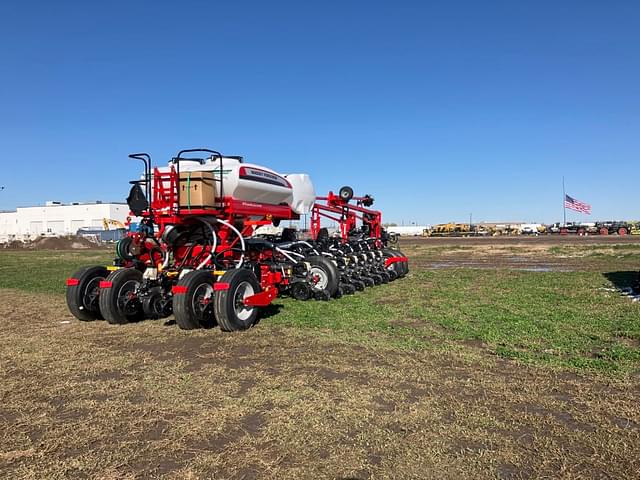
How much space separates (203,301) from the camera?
8055 millimetres

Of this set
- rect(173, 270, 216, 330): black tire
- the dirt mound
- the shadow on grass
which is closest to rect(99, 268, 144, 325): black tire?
rect(173, 270, 216, 330): black tire

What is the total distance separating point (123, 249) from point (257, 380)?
4975mm

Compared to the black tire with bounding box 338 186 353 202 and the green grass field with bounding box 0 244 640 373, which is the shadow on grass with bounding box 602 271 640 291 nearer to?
the green grass field with bounding box 0 244 640 373

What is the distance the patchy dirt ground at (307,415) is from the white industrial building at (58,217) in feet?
267

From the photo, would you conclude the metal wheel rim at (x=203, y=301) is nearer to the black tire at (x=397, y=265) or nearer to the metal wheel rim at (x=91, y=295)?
the metal wheel rim at (x=91, y=295)

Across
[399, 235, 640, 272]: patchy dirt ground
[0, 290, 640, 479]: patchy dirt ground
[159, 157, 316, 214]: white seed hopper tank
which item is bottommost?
[0, 290, 640, 479]: patchy dirt ground

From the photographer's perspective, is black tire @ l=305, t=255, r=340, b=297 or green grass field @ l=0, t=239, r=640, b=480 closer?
green grass field @ l=0, t=239, r=640, b=480

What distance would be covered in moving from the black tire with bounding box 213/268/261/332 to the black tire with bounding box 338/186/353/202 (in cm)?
664

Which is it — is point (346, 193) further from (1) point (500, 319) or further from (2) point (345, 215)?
(1) point (500, 319)

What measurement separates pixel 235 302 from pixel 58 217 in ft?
293

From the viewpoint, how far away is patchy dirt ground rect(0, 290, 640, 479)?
11.5ft

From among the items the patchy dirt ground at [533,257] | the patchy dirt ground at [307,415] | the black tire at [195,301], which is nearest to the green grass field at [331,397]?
the patchy dirt ground at [307,415]

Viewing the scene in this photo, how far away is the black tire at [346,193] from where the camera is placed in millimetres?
14539

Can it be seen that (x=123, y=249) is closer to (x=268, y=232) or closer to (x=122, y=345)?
(x=122, y=345)
